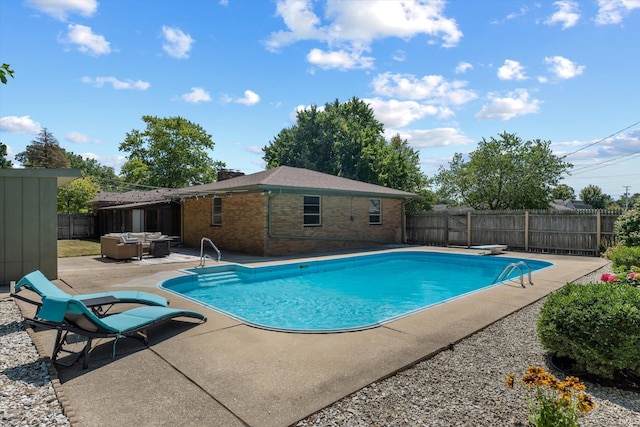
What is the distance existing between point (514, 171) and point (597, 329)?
25283mm

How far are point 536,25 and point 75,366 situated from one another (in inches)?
598

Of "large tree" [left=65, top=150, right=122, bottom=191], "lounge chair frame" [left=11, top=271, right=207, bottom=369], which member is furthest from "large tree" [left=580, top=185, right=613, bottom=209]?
"large tree" [left=65, top=150, right=122, bottom=191]

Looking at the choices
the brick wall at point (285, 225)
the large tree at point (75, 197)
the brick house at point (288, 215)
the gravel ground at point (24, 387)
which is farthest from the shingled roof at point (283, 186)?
the large tree at point (75, 197)

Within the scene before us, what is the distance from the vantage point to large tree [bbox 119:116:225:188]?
130 ft

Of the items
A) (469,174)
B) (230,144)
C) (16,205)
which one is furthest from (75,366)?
(230,144)

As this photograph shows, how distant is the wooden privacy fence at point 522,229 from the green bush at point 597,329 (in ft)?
43.6

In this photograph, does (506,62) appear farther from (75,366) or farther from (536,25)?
(75,366)

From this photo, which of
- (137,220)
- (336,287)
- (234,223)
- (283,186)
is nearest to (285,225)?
(283,186)

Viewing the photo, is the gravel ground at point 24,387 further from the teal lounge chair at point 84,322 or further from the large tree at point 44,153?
the large tree at point 44,153

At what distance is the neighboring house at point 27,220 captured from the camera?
798 centimetres

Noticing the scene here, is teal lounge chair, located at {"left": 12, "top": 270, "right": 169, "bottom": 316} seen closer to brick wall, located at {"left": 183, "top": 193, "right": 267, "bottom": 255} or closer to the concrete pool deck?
the concrete pool deck

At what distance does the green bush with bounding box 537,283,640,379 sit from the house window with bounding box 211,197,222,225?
48.5ft

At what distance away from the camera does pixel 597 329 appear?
3539 millimetres

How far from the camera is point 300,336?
4.89m
